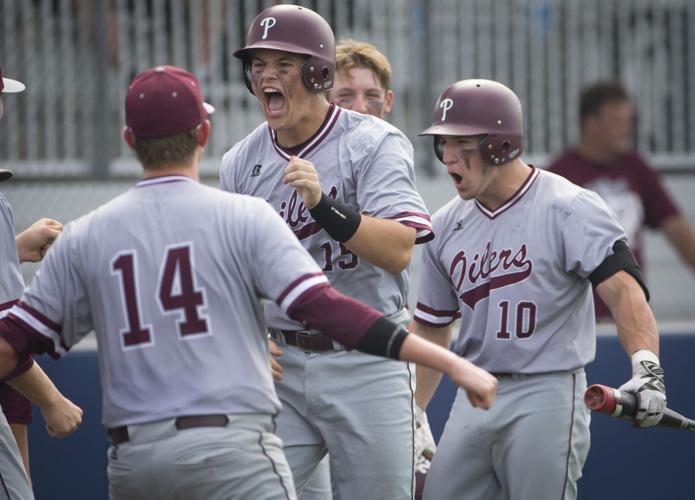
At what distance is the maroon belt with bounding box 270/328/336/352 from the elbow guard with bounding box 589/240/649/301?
1.03 metres

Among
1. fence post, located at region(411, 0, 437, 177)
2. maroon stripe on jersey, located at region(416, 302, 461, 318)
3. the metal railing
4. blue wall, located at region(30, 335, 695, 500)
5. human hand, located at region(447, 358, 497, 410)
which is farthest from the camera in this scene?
fence post, located at region(411, 0, 437, 177)

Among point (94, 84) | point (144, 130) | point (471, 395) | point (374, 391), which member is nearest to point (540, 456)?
point (374, 391)

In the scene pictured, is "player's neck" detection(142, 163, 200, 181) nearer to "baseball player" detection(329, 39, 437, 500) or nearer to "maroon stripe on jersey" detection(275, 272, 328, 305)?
"maroon stripe on jersey" detection(275, 272, 328, 305)

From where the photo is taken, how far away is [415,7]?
9.81 metres

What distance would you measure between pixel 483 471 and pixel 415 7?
5647 mm

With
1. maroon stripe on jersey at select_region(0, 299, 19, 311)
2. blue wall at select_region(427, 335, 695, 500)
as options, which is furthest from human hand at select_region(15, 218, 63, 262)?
blue wall at select_region(427, 335, 695, 500)

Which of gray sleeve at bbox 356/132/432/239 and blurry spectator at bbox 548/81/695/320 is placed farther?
blurry spectator at bbox 548/81/695/320

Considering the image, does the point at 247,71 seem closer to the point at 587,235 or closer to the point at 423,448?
the point at 587,235

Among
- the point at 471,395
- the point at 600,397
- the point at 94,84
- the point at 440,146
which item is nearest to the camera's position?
the point at 471,395

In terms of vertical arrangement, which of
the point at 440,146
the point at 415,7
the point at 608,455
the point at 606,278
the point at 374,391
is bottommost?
the point at 608,455

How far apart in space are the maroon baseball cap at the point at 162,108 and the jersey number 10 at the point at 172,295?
373 millimetres

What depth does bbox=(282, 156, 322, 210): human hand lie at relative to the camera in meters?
4.36

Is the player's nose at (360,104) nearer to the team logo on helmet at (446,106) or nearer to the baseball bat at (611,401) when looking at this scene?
the team logo on helmet at (446,106)

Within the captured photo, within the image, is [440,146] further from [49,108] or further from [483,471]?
[49,108]
